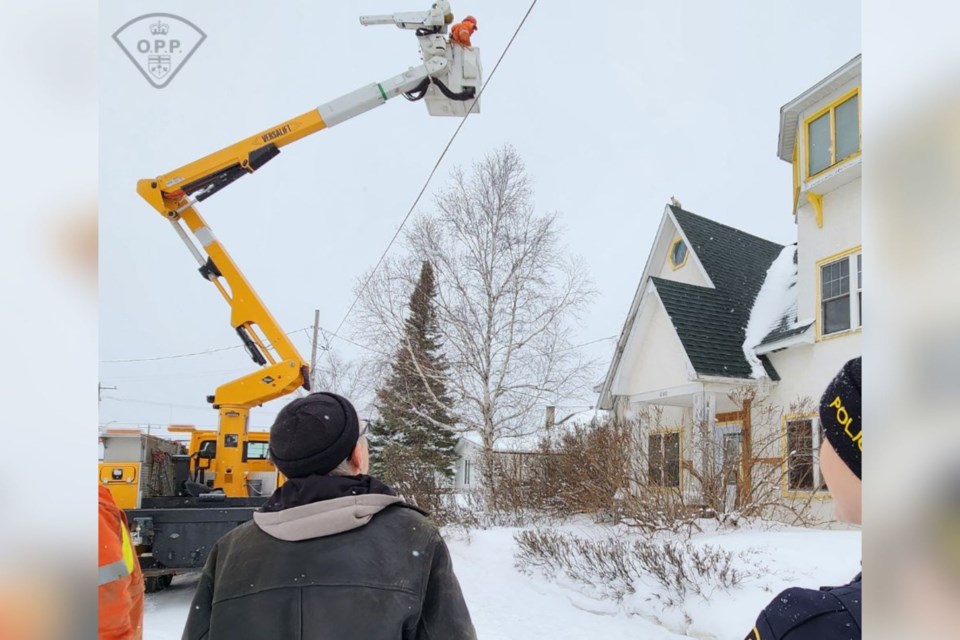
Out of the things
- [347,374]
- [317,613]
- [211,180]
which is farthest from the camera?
[347,374]

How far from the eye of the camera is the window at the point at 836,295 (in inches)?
336

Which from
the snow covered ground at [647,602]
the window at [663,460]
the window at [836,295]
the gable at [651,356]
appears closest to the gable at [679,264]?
the gable at [651,356]

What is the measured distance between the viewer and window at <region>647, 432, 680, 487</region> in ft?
24.4

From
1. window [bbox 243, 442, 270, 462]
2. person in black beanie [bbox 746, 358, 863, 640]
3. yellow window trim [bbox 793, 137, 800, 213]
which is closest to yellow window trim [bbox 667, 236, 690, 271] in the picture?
yellow window trim [bbox 793, 137, 800, 213]

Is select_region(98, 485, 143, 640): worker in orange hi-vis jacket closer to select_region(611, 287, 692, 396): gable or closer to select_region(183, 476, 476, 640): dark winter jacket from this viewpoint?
select_region(183, 476, 476, 640): dark winter jacket

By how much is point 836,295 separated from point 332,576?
890cm

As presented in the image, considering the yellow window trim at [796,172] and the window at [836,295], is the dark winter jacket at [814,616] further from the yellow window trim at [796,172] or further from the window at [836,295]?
the yellow window trim at [796,172]

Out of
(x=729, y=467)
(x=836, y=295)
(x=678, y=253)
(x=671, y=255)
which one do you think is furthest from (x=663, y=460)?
(x=671, y=255)
